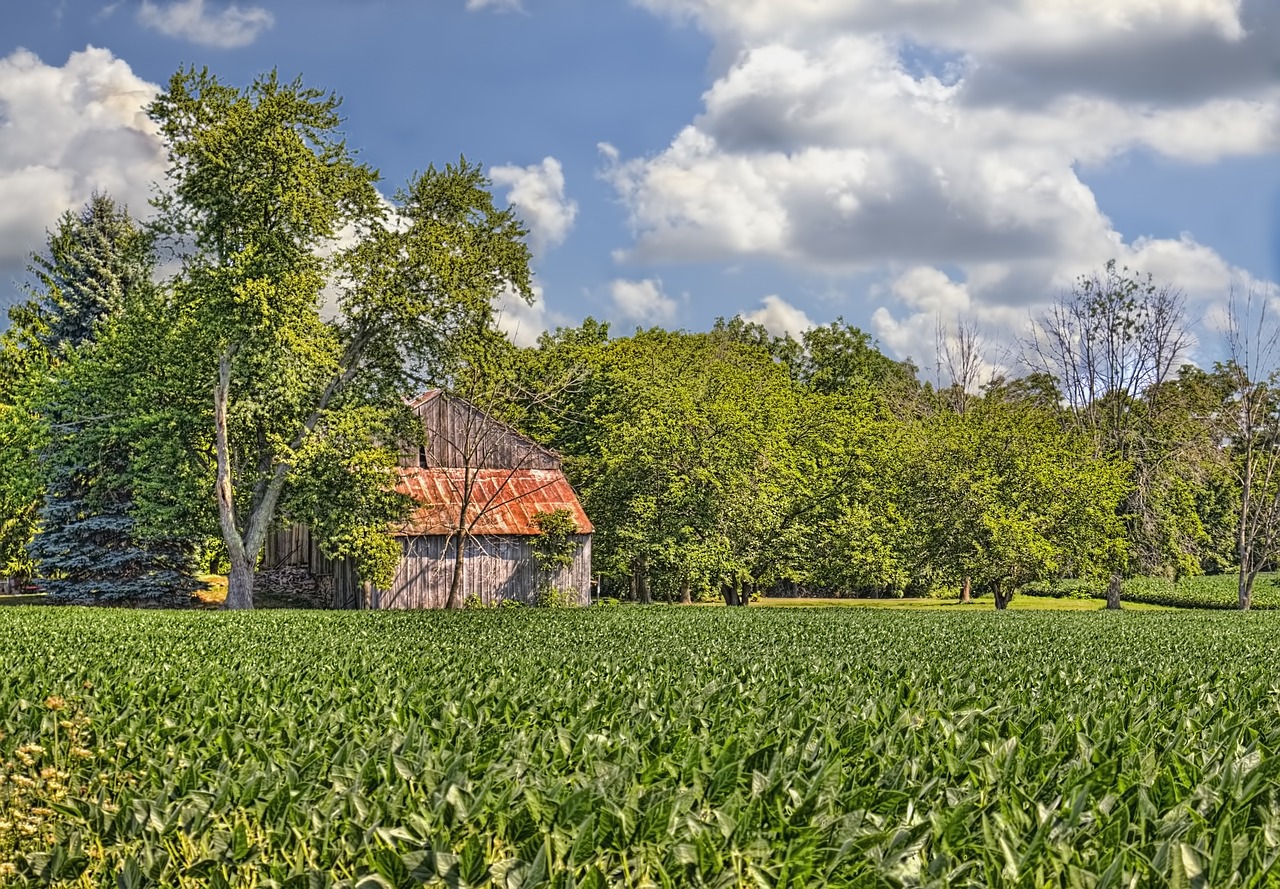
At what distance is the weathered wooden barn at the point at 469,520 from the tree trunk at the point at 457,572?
0.13 metres

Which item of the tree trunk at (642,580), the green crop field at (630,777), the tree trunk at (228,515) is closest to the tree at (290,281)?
the tree trunk at (228,515)

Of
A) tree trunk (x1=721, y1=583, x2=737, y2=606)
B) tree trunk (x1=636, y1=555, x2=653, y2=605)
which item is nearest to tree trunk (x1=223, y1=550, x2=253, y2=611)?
tree trunk (x1=636, y1=555, x2=653, y2=605)

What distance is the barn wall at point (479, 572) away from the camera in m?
35.2

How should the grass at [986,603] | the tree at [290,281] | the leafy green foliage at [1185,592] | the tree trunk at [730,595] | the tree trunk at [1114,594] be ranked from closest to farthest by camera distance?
1. the tree at [290,281]
2. the tree trunk at [1114,594]
3. the tree trunk at [730,595]
4. the grass at [986,603]
5. the leafy green foliage at [1185,592]

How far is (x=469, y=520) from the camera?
119ft

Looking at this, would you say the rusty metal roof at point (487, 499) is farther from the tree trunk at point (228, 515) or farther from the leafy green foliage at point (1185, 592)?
the leafy green foliage at point (1185, 592)

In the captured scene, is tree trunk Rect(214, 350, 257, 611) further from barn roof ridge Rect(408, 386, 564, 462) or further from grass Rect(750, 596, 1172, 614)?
grass Rect(750, 596, 1172, 614)

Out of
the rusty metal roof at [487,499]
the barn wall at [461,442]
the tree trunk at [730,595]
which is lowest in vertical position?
the tree trunk at [730,595]

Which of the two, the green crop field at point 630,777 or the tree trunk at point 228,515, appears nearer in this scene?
the green crop field at point 630,777

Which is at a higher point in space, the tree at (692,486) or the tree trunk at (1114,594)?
the tree at (692,486)

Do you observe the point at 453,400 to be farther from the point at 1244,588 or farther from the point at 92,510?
the point at 1244,588

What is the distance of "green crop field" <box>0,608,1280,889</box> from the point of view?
12.9 feet

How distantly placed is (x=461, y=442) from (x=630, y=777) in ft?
117

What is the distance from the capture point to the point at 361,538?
3256 cm
